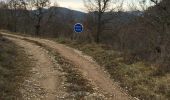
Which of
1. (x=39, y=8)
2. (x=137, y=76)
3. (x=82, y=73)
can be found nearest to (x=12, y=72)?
(x=82, y=73)

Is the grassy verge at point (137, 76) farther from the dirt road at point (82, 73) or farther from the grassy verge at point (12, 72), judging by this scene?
the grassy verge at point (12, 72)

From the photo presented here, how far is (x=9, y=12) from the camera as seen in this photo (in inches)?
2761

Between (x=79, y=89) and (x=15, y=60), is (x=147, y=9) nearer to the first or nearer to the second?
(x=15, y=60)

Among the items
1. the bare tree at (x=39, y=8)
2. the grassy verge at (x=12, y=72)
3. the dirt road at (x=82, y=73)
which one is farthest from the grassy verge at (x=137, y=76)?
the bare tree at (x=39, y=8)

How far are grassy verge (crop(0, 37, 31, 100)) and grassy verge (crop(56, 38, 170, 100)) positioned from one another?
4.01m

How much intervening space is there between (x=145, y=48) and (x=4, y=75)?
9.25m

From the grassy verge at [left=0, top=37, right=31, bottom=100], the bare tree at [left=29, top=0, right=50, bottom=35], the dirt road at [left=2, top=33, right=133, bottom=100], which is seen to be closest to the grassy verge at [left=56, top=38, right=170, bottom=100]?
the dirt road at [left=2, top=33, right=133, bottom=100]

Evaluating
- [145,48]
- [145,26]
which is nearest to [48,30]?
[145,26]

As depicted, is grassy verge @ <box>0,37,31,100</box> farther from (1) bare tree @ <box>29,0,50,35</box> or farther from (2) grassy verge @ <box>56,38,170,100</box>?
(1) bare tree @ <box>29,0,50,35</box>

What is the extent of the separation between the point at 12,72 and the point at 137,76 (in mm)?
5256

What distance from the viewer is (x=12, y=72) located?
16578 mm

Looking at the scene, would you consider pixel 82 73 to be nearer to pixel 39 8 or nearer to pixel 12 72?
pixel 12 72

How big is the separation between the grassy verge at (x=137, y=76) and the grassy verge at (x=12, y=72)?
4012 millimetres

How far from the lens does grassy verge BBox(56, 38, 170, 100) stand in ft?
45.9
